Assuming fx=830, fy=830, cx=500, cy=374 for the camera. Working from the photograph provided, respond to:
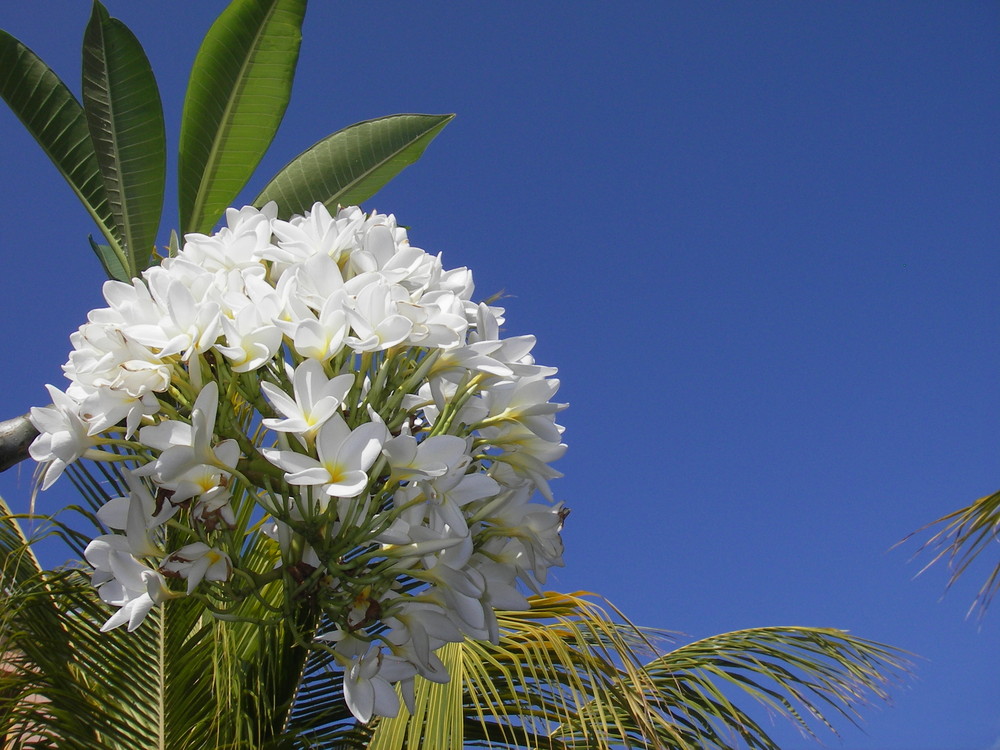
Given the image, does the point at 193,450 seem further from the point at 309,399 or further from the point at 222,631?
the point at 222,631

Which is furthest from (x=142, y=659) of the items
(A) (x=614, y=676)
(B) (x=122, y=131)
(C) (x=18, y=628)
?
(B) (x=122, y=131)

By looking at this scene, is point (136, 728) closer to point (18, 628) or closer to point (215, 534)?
point (18, 628)

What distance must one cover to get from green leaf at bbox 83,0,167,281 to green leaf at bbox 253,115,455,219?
28cm

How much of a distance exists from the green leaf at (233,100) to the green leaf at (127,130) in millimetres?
75

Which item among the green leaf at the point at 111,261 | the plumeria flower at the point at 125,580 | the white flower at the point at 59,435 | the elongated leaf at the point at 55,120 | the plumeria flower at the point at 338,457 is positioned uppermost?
the elongated leaf at the point at 55,120

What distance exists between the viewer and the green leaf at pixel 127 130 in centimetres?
212

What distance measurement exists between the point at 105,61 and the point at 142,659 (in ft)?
5.01

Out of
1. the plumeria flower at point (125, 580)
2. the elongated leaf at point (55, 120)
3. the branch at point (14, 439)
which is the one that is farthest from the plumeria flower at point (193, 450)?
the elongated leaf at point (55, 120)

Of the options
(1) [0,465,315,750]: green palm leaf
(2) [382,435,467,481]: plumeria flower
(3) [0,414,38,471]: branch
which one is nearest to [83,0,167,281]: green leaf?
(3) [0,414,38,471]: branch

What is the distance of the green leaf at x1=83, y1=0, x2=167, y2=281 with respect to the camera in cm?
212

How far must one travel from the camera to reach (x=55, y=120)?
2.22 metres

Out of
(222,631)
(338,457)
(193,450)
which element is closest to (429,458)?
(338,457)

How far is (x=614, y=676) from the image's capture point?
1.91 meters

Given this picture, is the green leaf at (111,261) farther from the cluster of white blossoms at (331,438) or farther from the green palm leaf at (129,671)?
the cluster of white blossoms at (331,438)
